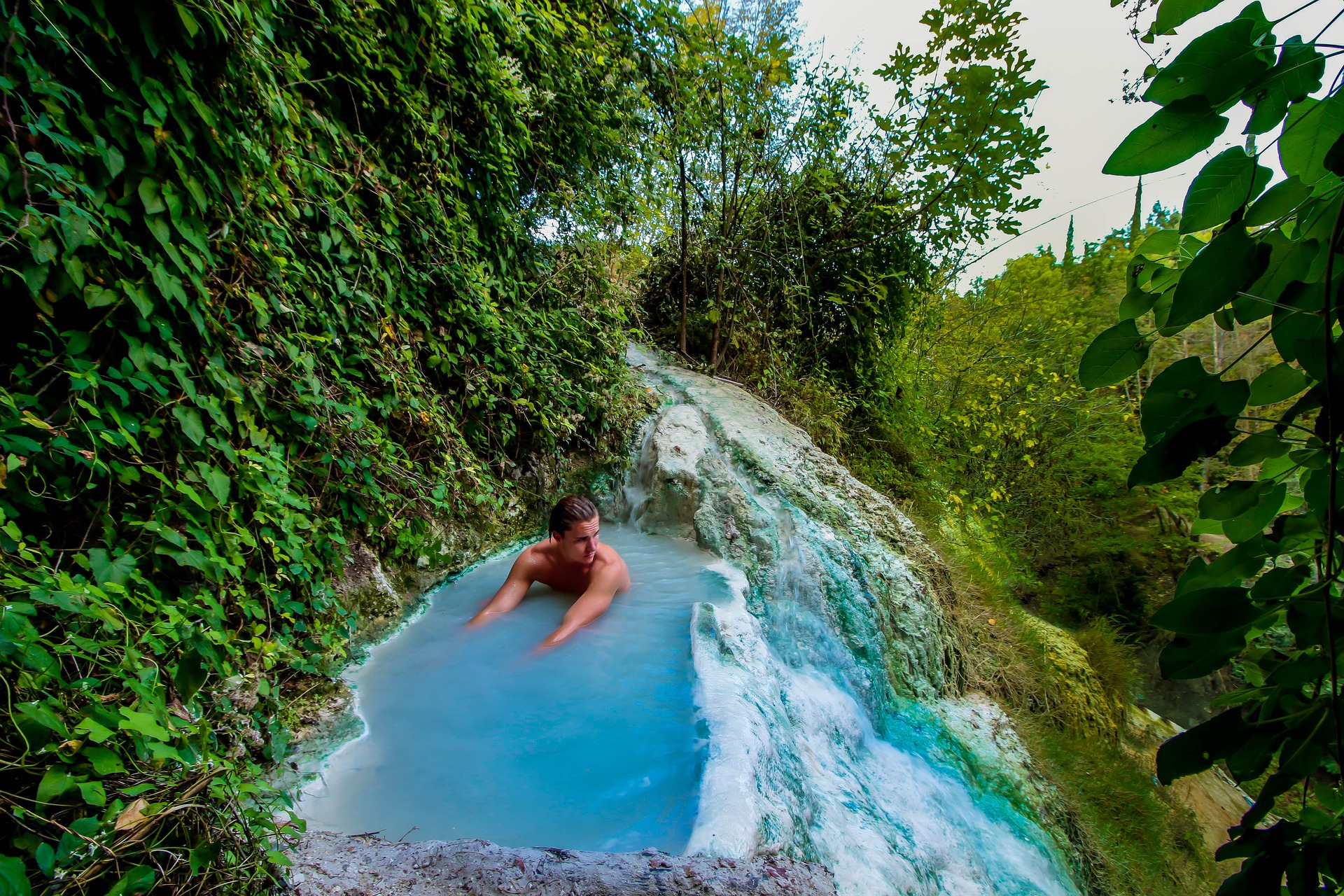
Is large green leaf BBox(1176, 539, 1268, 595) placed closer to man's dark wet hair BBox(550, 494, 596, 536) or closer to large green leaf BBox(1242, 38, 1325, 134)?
large green leaf BBox(1242, 38, 1325, 134)

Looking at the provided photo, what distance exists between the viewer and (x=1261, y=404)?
0.50m

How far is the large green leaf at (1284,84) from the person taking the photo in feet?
1.53

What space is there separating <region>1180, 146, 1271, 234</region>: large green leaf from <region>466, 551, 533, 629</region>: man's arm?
3.46 metres

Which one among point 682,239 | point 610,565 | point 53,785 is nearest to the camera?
point 53,785

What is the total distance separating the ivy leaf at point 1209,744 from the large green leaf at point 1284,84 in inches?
20.4

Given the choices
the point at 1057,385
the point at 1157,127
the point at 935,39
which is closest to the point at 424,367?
the point at 1157,127

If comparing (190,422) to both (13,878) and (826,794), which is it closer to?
(13,878)

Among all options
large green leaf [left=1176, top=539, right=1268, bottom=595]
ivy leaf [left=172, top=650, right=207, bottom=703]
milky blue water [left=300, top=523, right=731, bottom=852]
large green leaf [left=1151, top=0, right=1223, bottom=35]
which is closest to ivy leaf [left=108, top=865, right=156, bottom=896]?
ivy leaf [left=172, top=650, right=207, bottom=703]

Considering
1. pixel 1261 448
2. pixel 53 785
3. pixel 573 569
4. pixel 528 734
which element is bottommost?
pixel 528 734

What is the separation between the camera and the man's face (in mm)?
3457

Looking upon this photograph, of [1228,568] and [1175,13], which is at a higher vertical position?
[1175,13]

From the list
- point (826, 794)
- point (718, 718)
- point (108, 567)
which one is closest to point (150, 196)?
point (108, 567)

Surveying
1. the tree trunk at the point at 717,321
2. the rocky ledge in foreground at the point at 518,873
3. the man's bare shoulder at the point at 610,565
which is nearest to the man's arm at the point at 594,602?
the man's bare shoulder at the point at 610,565

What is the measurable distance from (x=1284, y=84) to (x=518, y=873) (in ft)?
6.98
